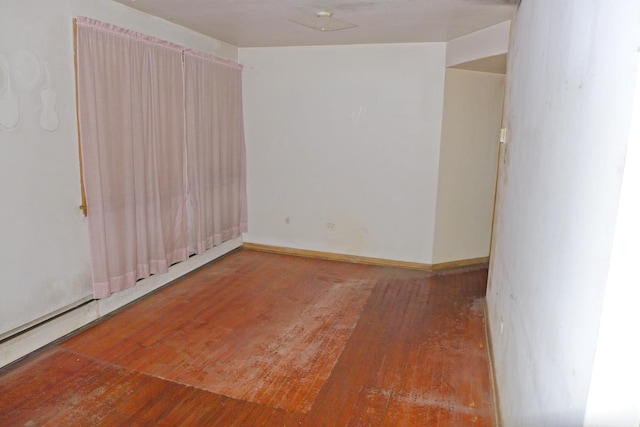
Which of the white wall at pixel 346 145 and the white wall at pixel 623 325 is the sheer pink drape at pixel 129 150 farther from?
the white wall at pixel 623 325

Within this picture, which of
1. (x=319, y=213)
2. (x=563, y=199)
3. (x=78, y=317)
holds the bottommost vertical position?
(x=78, y=317)

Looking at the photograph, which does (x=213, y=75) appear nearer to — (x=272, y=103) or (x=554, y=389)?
(x=272, y=103)

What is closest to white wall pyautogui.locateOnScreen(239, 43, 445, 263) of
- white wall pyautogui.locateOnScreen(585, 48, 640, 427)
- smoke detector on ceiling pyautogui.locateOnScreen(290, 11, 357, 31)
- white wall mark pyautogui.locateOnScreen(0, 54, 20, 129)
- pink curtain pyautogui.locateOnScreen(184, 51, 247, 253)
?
pink curtain pyautogui.locateOnScreen(184, 51, 247, 253)

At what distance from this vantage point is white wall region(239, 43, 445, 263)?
4578mm

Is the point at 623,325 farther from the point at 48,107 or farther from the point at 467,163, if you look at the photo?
the point at 467,163

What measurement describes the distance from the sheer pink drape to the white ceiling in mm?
401

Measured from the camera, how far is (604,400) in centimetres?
101

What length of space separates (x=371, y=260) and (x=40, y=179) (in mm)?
3489

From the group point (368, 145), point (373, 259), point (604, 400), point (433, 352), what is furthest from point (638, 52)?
point (373, 259)

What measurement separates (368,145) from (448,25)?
1556mm

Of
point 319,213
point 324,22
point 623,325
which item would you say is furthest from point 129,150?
point 623,325

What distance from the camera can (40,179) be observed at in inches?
109

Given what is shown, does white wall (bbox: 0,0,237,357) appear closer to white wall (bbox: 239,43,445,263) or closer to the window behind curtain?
the window behind curtain

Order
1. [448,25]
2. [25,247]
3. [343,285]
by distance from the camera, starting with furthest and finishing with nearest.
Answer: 1. [343,285]
2. [448,25]
3. [25,247]
